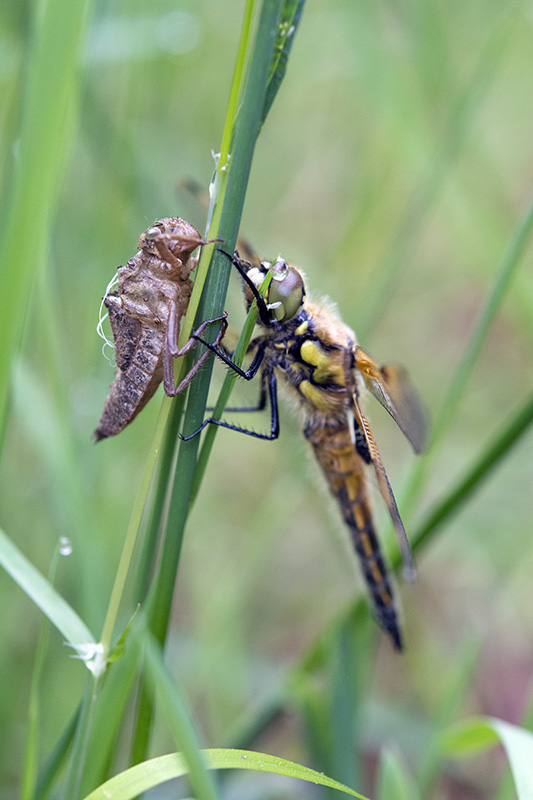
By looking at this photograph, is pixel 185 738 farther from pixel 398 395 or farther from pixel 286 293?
pixel 398 395

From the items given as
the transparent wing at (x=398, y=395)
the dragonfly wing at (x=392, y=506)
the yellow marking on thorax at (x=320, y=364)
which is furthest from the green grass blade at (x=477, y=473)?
the yellow marking on thorax at (x=320, y=364)

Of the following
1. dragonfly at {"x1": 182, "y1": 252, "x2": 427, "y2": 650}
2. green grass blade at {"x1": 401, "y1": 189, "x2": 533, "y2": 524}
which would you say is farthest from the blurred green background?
green grass blade at {"x1": 401, "y1": 189, "x2": 533, "y2": 524}

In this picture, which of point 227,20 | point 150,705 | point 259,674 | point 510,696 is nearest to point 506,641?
point 510,696

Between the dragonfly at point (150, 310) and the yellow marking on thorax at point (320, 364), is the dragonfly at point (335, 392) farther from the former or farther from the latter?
the dragonfly at point (150, 310)

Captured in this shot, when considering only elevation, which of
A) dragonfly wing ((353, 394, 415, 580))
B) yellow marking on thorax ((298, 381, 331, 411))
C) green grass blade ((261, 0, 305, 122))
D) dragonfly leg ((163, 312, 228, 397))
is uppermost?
green grass blade ((261, 0, 305, 122))

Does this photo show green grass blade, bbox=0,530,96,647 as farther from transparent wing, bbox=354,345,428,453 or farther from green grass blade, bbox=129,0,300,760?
transparent wing, bbox=354,345,428,453
